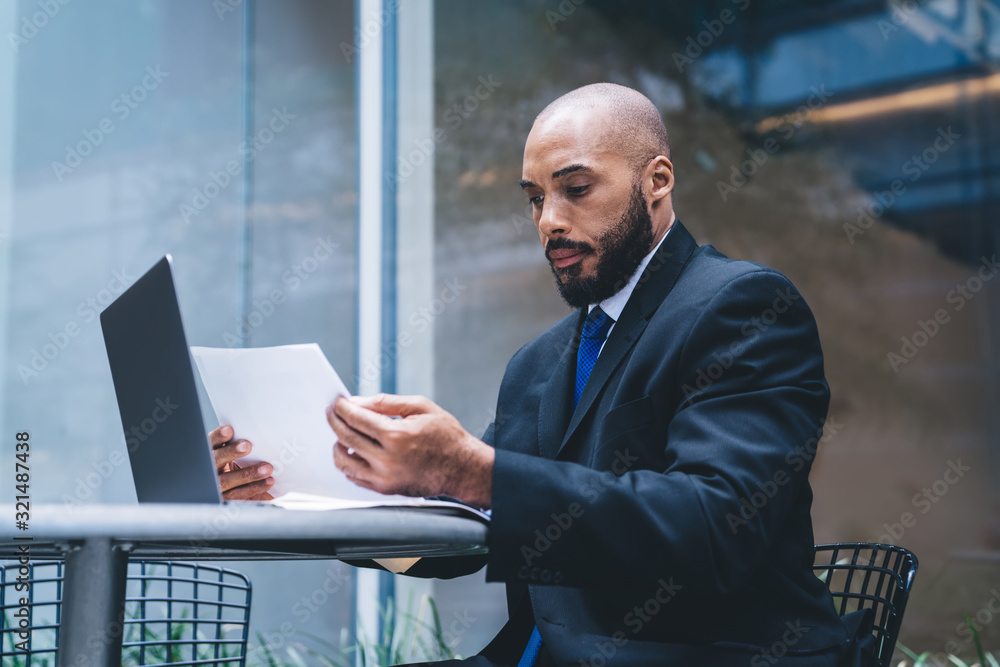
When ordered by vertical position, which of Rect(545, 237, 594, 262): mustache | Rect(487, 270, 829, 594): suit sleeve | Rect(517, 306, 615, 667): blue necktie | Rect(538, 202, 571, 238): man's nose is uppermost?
Rect(538, 202, 571, 238): man's nose

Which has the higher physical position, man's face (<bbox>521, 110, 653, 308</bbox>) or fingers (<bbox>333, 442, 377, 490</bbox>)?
man's face (<bbox>521, 110, 653, 308</bbox>)

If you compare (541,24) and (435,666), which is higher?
(541,24)

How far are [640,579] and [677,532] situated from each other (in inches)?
3.0

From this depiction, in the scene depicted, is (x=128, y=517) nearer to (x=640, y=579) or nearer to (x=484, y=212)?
(x=640, y=579)

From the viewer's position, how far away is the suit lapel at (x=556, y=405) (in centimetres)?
141

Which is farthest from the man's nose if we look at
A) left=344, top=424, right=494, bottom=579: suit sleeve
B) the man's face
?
left=344, top=424, right=494, bottom=579: suit sleeve

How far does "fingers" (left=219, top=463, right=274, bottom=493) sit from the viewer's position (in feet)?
3.65

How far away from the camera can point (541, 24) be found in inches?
192

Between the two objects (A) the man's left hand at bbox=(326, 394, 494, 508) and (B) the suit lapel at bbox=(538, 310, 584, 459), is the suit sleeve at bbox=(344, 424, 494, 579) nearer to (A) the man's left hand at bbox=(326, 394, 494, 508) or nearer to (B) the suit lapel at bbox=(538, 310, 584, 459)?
(B) the suit lapel at bbox=(538, 310, 584, 459)

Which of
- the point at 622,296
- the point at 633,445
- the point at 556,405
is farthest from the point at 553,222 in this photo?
the point at 633,445

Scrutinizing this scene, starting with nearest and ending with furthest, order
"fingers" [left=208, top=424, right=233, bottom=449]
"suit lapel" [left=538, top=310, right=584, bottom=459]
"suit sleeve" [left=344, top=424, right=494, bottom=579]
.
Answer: "fingers" [left=208, top=424, right=233, bottom=449], "suit sleeve" [left=344, top=424, right=494, bottom=579], "suit lapel" [left=538, top=310, right=584, bottom=459]

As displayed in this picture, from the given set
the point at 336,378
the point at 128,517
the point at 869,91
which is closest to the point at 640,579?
the point at 336,378

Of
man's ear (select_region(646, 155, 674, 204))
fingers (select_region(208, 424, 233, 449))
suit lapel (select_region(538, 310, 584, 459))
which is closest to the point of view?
fingers (select_region(208, 424, 233, 449))

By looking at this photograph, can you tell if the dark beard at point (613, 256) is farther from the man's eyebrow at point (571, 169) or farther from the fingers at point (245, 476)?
the fingers at point (245, 476)
